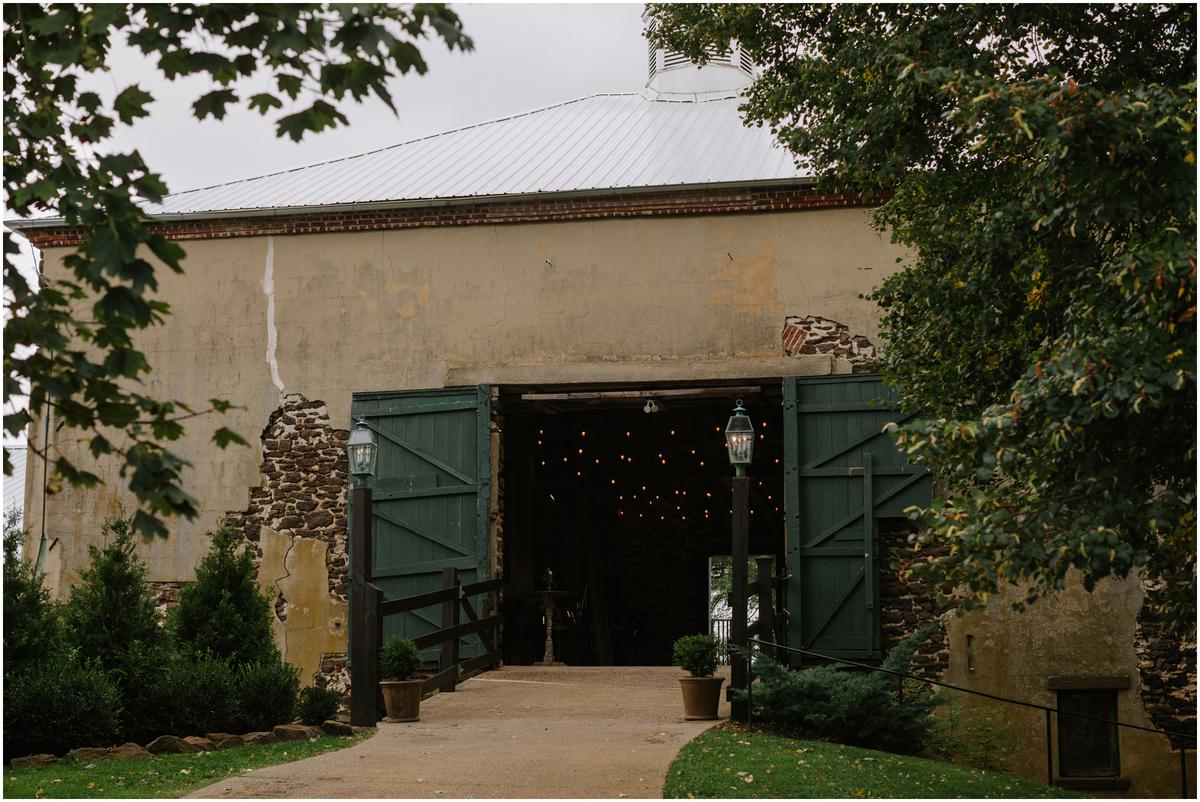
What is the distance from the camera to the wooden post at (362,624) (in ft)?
35.0

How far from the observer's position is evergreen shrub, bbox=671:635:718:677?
35.3 ft

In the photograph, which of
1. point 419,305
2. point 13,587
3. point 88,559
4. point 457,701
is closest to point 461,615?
point 457,701

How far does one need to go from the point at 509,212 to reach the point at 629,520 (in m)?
8.33

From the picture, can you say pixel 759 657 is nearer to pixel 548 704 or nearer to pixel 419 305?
pixel 548 704

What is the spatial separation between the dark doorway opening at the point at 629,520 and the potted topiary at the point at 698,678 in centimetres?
755

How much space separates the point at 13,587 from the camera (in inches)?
383

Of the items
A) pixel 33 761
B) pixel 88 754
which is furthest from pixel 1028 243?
pixel 33 761

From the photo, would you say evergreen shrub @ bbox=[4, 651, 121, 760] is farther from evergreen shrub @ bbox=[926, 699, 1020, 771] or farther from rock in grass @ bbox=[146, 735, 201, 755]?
evergreen shrub @ bbox=[926, 699, 1020, 771]

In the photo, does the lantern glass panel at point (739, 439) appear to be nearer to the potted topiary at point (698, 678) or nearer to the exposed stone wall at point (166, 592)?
the potted topiary at point (698, 678)

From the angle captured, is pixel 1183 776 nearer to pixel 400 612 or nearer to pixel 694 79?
pixel 400 612

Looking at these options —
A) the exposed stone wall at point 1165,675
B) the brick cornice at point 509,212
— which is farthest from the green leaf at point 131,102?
the exposed stone wall at point 1165,675

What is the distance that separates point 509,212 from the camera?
14.7 metres

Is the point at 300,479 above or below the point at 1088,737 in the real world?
above

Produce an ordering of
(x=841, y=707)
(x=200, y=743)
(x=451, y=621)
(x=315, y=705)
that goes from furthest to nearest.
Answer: (x=451, y=621), (x=315, y=705), (x=841, y=707), (x=200, y=743)
